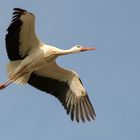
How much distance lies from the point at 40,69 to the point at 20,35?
1.49 meters

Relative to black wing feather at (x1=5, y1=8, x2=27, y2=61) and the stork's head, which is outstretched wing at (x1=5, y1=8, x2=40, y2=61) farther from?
the stork's head

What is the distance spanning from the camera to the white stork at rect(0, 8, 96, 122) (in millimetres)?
25734

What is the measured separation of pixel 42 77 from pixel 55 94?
2.21 feet

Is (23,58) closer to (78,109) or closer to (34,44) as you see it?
(34,44)

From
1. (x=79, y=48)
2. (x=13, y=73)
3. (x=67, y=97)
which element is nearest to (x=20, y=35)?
(x=13, y=73)

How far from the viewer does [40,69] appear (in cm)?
2698

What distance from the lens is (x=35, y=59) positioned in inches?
1020

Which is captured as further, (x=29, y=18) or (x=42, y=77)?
(x=42, y=77)

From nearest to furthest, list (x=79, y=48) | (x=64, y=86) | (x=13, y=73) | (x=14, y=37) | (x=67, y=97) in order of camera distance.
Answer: (x=14, y=37), (x=13, y=73), (x=79, y=48), (x=67, y=97), (x=64, y=86)

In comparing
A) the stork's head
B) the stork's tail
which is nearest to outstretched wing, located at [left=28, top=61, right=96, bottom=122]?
the stork's tail

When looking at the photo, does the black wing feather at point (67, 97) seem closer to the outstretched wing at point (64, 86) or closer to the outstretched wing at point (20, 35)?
the outstretched wing at point (64, 86)

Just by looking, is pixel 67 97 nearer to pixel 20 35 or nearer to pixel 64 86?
pixel 64 86

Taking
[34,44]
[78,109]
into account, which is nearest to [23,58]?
[34,44]

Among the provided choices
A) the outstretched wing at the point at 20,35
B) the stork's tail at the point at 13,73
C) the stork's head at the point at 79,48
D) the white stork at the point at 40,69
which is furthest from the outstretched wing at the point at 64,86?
the outstretched wing at the point at 20,35
